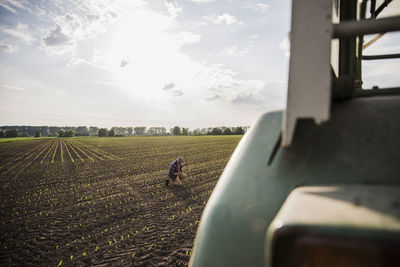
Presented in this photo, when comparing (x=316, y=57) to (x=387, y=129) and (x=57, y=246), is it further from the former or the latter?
(x=57, y=246)

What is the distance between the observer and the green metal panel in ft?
2.26

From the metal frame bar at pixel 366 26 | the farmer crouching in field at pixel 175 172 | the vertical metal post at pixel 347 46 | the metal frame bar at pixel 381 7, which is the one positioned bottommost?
the farmer crouching in field at pixel 175 172

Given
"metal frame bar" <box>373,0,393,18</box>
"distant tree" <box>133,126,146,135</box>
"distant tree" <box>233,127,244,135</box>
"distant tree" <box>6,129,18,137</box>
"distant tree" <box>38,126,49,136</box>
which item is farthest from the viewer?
"distant tree" <box>133,126,146,135</box>

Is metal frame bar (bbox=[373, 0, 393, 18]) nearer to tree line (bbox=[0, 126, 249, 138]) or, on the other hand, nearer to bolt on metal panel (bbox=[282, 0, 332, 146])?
bolt on metal panel (bbox=[282, 0, 332, 146])

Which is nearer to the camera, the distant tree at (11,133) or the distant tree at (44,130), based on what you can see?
the distant tree at (11,133)

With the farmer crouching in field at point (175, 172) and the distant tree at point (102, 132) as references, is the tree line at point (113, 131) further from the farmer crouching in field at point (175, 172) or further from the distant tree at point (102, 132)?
the farmer crouching in field at point (175, 172)

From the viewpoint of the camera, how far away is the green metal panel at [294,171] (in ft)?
2.26

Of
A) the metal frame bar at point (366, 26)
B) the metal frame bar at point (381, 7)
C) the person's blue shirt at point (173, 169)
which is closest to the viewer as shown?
the metal frame bar at point (366, 26)

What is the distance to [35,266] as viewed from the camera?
437cm

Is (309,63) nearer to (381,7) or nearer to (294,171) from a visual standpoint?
(294,171)

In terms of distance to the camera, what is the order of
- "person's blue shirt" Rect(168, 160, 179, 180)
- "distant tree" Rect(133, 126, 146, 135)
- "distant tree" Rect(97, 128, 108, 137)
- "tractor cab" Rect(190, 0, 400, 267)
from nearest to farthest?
"tractor cab" Rect(190, 0, 400, 267) → "person's blue shirt" Rect(168, 160, 179, 180) → "distant tree" Rect(97, 128, 108, 137) → "distant tree" Rect(133, 126, 146, 135)

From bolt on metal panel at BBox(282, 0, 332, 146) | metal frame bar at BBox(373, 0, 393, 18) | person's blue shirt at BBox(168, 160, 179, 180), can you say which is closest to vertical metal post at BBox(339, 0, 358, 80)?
metal frame bar at BBox(373, 0, 393, 18)

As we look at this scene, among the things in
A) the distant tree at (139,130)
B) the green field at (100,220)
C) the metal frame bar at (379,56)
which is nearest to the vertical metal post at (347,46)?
the metal frame bar at (379,56)

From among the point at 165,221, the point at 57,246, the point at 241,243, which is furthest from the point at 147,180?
the point at 241,243
